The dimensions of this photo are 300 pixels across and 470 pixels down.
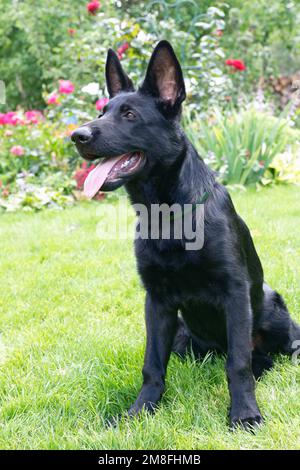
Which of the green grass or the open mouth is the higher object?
the open mouth

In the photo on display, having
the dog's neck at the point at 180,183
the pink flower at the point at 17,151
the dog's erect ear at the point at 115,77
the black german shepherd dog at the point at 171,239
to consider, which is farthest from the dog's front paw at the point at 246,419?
the pink flower at the point at 17,151

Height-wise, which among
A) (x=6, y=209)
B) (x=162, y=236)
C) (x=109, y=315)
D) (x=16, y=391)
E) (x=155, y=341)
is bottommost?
(x=6, y=209)

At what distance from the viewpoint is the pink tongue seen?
6.48ft

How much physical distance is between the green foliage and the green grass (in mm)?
1780

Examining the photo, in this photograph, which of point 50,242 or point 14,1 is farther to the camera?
point 14,1

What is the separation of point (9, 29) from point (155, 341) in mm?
12765

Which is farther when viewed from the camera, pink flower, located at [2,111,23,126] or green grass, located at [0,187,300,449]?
pink flower, located at [2,111,23,126]

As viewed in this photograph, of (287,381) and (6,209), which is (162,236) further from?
(6,209)

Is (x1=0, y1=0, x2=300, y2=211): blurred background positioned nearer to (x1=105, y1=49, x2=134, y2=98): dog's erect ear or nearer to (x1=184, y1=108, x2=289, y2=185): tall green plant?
(x1=184, y1=108, x2=289, y2=185): tall green plant

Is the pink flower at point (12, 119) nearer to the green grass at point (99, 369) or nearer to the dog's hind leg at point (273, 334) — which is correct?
the green grass at point (99, 369)

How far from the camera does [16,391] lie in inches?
83.8

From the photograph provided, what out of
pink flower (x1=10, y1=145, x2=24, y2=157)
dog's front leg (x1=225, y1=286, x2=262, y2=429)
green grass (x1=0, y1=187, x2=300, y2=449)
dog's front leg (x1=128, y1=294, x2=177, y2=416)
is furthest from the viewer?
pink flower (x1=10, y1=145, x2=24, y2=157)

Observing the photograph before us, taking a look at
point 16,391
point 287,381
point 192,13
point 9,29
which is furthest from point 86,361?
point 9,29

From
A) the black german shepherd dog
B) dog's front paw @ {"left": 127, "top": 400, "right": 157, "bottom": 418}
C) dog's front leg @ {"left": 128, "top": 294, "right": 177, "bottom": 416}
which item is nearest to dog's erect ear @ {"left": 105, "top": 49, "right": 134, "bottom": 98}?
the black german shepherd dog
